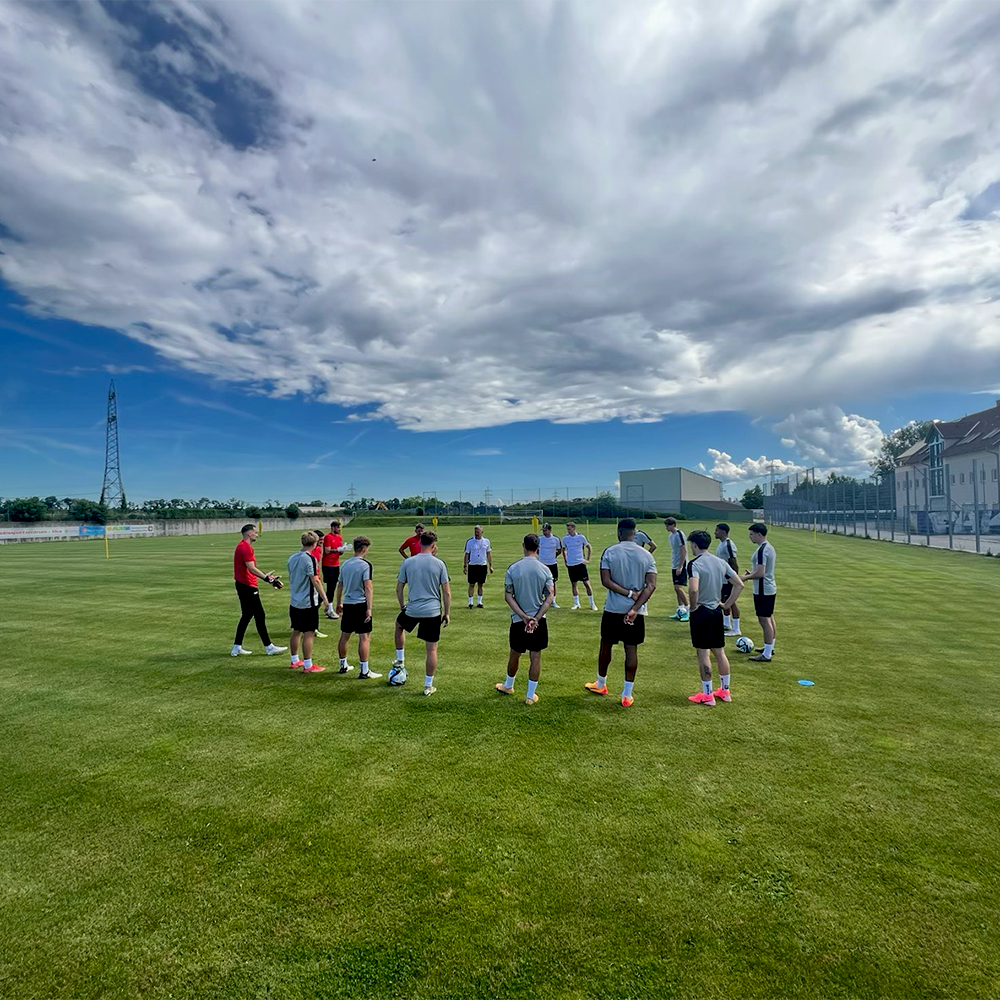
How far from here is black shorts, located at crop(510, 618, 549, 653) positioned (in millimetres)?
7496

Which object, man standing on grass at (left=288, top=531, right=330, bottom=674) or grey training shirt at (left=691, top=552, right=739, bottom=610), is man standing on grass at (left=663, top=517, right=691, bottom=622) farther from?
man standing on grass at (left=288, top=531, right=330, bottom=674)

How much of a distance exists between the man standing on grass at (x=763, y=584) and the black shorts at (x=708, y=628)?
7.51ft

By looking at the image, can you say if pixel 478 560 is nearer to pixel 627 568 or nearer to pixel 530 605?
pixel 530 605

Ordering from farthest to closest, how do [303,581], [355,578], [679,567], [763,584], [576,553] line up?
[576,553] < [679,567] < [763,584] < [303,581] < [355,578]

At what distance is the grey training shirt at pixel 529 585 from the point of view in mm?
7484

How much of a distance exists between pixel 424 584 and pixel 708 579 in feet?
12.6

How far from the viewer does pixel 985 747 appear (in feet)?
20.0

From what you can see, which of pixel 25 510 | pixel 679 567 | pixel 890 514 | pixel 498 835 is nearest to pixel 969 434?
pixel 890 514

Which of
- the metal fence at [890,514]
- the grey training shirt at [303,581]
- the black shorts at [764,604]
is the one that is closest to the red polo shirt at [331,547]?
the grey training shirt at [303,581]

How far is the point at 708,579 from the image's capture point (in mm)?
7434

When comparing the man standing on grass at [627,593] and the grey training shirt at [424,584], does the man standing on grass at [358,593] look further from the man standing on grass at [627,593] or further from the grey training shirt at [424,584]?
the man standing on grass at [627,593]

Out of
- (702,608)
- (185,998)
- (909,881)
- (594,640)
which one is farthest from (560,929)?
(594,640)

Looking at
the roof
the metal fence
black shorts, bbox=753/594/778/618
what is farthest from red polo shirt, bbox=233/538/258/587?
the roof

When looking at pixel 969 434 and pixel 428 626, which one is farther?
pixel 969 434
